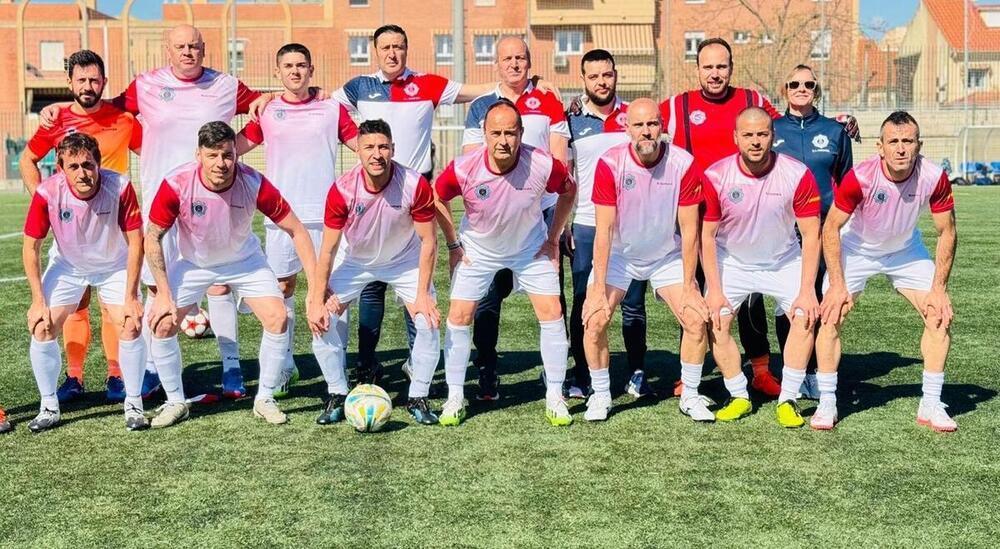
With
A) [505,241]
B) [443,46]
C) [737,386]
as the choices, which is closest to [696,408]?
[737,386]

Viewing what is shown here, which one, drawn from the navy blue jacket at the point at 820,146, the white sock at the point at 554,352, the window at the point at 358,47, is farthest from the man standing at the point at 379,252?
the window at the point at 358,47

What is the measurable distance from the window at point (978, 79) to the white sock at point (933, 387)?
28920 millimetres

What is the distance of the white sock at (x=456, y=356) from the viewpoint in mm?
7090

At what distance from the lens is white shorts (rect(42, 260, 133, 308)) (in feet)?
23.0

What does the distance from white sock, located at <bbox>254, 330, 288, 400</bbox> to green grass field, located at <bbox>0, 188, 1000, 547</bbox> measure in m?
0.23

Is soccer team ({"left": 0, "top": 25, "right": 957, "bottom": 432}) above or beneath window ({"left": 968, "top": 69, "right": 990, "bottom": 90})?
beneath

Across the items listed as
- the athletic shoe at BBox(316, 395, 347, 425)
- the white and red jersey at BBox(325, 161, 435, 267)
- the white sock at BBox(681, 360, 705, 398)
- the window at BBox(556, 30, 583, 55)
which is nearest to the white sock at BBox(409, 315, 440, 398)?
the athletic shoe at BBox(316, 395, 347, 425)

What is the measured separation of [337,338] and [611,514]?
2594 millimetres

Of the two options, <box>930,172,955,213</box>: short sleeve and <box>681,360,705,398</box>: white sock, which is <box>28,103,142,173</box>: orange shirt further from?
<box>930,172,955,213</box>: short sleeve

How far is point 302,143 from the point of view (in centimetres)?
786

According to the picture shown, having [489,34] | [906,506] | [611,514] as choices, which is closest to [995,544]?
[906,506]

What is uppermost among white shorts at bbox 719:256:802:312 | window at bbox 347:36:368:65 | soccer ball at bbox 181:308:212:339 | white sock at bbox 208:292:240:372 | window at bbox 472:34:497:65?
window at bbox 347:36:368:65

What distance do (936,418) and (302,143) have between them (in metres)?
4.51

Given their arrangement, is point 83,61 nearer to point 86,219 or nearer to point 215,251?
point 86,219
